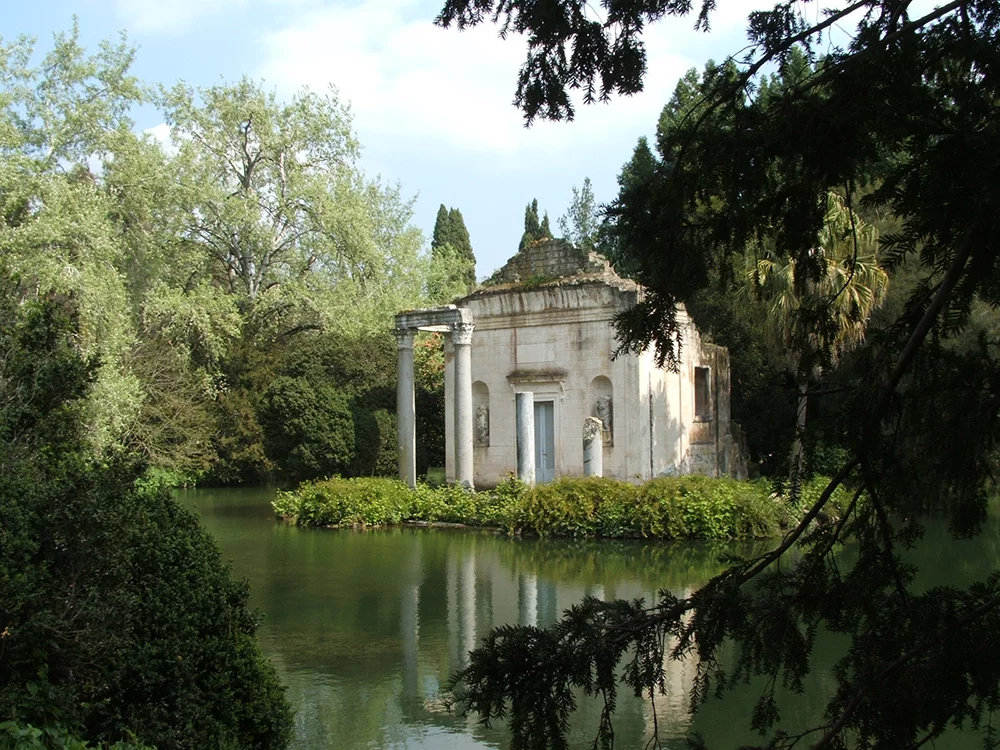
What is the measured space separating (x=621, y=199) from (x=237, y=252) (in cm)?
2841

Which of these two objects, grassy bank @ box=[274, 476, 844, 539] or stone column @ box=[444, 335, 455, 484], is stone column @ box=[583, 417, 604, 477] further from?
stone column @ box=[444, 335, 455, 484]

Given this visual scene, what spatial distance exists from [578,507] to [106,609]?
14.3 m

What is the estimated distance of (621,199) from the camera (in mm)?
4879

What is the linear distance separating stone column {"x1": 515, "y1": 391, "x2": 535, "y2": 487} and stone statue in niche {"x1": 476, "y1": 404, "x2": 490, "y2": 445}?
2.10 m

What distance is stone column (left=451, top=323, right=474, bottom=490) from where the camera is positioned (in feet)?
74.9

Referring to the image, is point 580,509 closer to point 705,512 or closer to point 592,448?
point 705,512

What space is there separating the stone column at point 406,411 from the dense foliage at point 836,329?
61.4ft

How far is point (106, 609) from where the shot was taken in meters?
4.88

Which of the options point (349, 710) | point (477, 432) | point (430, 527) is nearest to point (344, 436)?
point (477, 432)

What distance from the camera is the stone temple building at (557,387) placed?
22.1m

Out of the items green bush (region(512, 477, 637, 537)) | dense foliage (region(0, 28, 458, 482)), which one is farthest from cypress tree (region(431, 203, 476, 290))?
green bush (region(512, 477, 637, 537))

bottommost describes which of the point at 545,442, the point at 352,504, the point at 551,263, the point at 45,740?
the point at 45,740

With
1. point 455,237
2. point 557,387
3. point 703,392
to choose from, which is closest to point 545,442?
point 557,387

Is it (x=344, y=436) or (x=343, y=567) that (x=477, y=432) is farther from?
(x=343, y=567)
